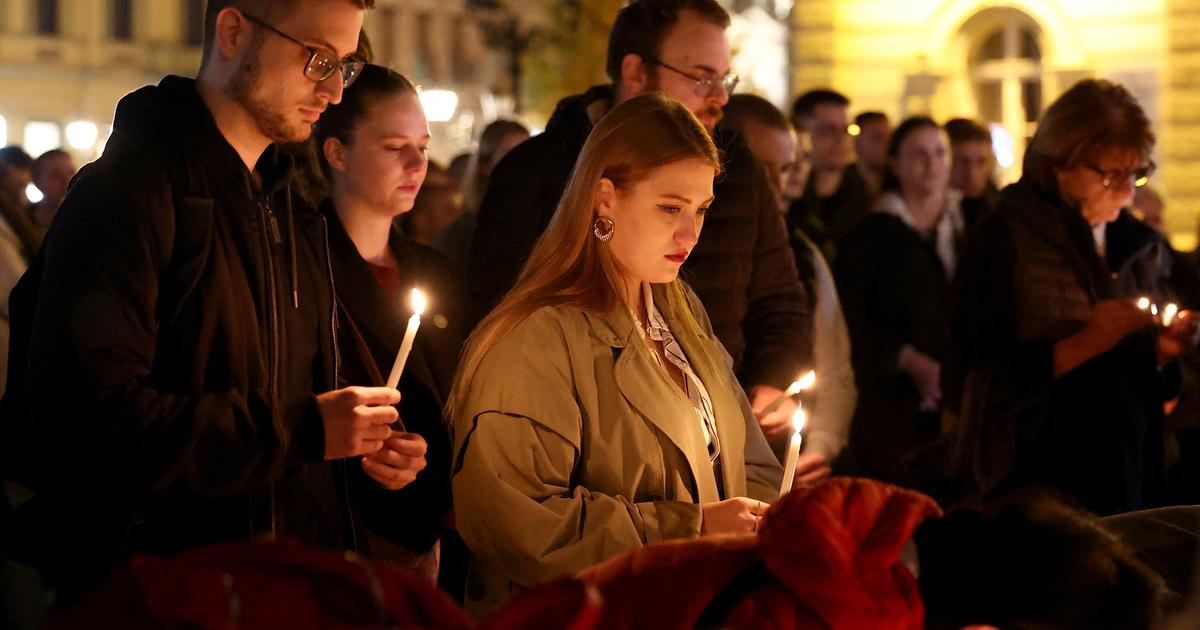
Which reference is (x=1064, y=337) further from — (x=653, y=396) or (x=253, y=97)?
(x=253, y=97)

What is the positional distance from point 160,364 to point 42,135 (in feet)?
101

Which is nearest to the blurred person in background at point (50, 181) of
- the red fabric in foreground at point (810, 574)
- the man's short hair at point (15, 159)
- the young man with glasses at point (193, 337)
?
the man's short hair at point (15, 159)

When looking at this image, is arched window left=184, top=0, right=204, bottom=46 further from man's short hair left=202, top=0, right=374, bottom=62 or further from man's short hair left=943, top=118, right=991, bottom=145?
man's short hair left=202, top=0, right=374, bottom=62

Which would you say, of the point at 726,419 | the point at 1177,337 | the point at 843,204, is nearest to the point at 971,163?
the point at 843,204

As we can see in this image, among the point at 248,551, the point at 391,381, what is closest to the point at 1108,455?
the point at 391,381

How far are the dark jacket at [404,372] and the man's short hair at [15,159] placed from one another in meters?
6.58

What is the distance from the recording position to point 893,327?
301 inches

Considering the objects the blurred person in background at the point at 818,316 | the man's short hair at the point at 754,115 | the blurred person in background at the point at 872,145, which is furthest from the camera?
the blurred person in background at the point at 872,145

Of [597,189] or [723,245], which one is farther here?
[723,245]

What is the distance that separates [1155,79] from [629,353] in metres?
18.9

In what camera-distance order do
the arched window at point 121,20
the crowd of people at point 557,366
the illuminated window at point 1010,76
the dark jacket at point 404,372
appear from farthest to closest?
the arched window at point 121,20, the illuminated window at point 1010,76, the dark jacket at point 404,372, the crowd of people at point 557,366

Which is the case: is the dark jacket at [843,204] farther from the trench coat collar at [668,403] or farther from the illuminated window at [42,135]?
the illuminated window at [42,135]

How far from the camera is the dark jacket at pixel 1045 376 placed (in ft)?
18.5

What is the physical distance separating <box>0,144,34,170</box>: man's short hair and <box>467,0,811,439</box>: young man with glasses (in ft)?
21.4
